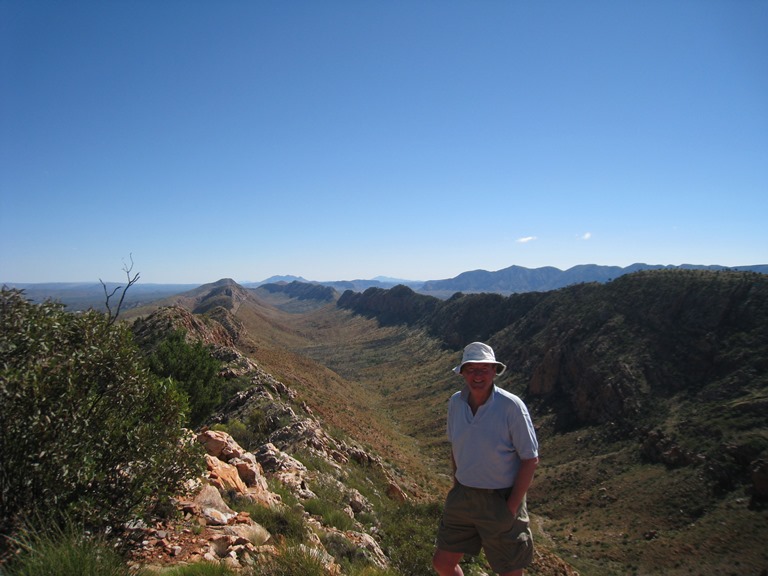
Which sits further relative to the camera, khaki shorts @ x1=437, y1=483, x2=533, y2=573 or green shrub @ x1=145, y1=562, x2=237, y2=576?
green shrub @ x1=145, y1=562, x2=237, y2=576

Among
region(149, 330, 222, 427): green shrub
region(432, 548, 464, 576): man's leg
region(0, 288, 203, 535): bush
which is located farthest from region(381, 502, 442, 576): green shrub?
region(149, 330, 222, 427): green shrub

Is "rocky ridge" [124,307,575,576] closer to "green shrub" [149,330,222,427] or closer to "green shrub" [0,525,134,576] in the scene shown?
"green shrub" [0,525,134,576]

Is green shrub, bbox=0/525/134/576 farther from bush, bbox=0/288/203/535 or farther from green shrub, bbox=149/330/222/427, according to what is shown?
green shrub, bbox=149/330/222/427

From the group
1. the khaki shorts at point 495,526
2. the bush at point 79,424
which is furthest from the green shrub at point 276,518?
the khaki shorts at point 495,526

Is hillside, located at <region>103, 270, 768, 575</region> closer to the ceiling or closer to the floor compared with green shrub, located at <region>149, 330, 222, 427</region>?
closer to the floor

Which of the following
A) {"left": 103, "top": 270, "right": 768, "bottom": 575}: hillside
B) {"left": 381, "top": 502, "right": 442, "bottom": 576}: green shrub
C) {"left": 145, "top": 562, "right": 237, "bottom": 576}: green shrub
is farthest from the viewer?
{"left": 103, "top": 270, "right": 768, "bottom": 575}: hillside

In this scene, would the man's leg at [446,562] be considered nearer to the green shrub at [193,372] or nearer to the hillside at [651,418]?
the green shrub at [193,372]

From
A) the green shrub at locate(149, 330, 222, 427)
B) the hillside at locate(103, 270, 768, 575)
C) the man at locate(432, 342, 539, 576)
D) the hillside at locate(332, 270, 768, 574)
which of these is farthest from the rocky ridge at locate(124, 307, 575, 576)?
the hillside at locate(332, 270, 768, 574)

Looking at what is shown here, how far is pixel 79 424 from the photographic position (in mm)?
4457

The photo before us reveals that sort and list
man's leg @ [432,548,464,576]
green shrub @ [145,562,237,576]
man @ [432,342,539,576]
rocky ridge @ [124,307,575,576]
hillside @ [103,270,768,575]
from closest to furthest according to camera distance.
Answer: man @ [432,342,539,576] → green shrub @ [145,562,237,576] → man's leg @ [432,548,464,576] → rocky ridge @ [124,307,575,576] → hillside @ [103,270,768,575]

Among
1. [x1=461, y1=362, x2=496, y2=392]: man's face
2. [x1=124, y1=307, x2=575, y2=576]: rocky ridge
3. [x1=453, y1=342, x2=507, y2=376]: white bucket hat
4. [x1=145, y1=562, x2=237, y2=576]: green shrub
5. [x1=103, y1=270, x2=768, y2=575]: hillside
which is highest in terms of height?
[x1=453, y1=342, x2=507, y2=376]: white bucket hat

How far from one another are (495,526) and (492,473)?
55cm

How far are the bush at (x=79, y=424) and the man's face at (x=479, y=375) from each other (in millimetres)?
3961

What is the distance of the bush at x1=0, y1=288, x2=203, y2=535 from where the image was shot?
4074 millimetres
